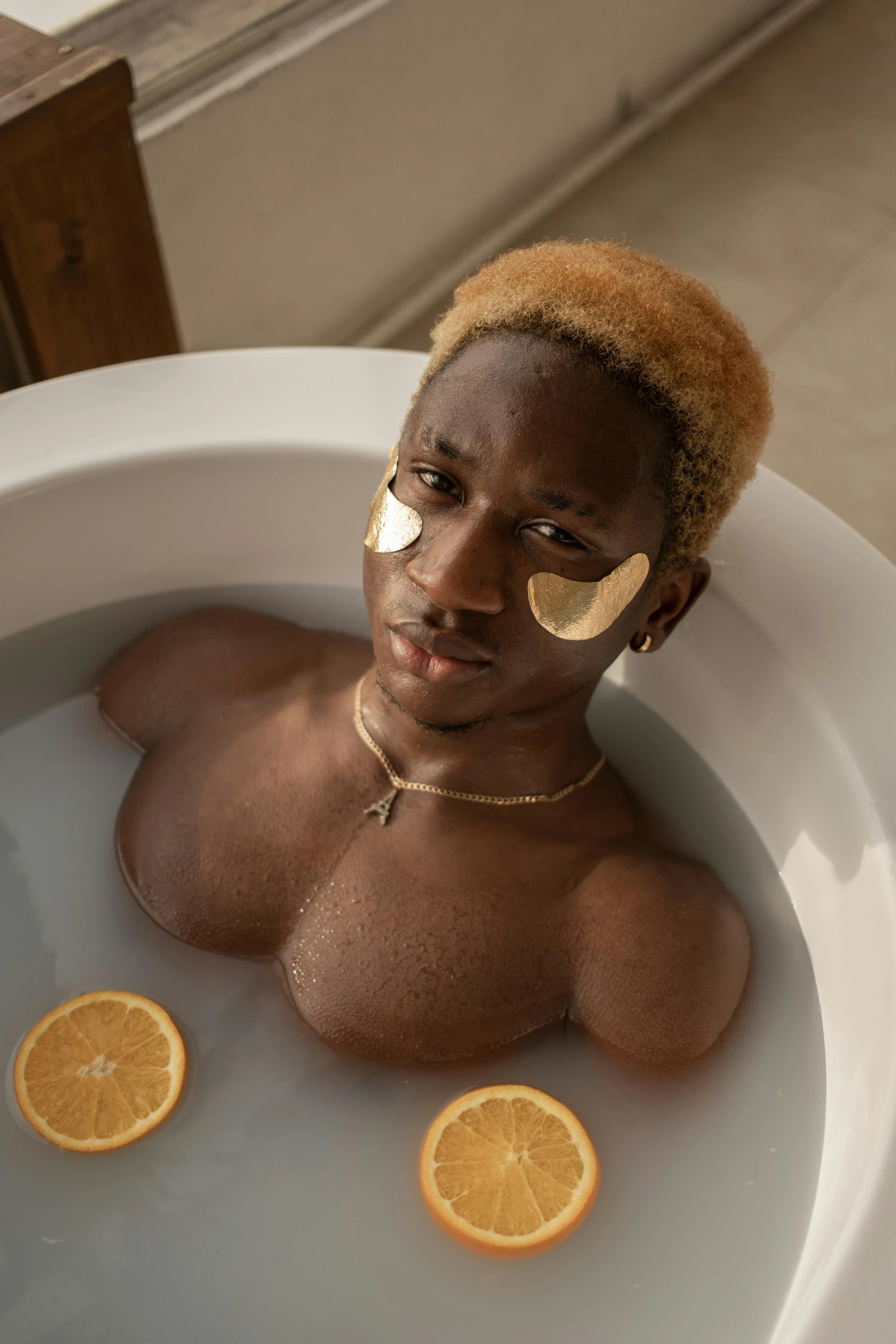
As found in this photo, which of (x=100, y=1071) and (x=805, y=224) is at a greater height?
(x=100, y=1071)

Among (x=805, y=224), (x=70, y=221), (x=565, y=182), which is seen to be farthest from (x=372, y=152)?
(x=805, y=224)

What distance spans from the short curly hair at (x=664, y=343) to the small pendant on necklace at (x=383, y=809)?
1.21 feet

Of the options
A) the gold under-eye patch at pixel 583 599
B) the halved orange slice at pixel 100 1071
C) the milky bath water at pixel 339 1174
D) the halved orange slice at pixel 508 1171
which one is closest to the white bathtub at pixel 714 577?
the milky bath water at pixel 339 1174

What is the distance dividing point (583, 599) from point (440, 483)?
164 millimetres

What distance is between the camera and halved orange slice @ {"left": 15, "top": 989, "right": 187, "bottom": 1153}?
4.01 ft

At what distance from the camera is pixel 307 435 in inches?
62.1

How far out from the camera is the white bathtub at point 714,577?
4.08 ft

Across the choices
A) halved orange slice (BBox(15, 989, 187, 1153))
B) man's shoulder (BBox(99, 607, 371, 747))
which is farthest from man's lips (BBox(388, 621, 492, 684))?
halved orange slice (BBox(15, 989, 187, 1153))

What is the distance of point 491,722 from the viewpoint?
4.09 feet

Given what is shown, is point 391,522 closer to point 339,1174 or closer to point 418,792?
point 418,792

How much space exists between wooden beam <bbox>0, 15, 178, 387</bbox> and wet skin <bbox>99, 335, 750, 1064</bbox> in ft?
2.15

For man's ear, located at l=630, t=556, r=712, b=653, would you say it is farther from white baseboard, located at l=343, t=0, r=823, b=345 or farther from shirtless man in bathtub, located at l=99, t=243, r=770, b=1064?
white baseboard, located at l=343, t=0, r=823, b=345

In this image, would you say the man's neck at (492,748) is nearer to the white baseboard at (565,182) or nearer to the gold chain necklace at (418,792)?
the gold chain necklace at (418,792)

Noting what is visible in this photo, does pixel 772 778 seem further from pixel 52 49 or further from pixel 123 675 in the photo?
pixel 52 49
